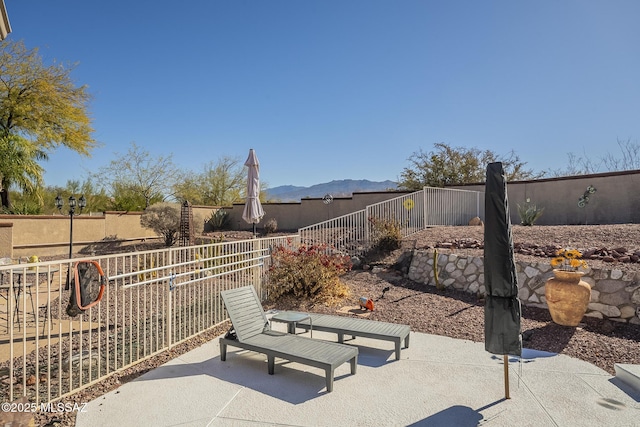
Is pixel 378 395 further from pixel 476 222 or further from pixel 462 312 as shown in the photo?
pixel 476 222

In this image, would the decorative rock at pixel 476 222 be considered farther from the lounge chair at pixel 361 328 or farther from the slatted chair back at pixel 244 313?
the slatted chair back at pixel 244 313

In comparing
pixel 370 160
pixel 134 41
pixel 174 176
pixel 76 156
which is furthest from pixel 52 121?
pixel 370 160

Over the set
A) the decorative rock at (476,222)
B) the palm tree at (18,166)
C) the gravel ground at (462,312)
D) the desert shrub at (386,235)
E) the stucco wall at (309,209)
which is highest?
the palm tree at (18,166)

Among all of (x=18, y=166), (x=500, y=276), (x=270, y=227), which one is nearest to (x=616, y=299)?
(x=500, y=276)

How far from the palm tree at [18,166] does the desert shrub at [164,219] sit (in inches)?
246

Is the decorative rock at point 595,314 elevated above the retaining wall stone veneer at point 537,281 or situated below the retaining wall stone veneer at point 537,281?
below

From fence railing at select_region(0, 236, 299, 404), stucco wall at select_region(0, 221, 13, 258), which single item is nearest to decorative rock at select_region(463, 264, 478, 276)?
fence railing at select_region(0, 236, 299, 404)

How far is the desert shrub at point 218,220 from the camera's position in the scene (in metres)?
20.2

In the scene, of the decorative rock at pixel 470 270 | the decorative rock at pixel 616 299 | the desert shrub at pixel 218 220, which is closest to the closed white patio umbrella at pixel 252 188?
the decorative rock at pixel 470 270

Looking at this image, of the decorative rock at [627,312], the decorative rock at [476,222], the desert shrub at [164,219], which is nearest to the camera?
the decorative rock at [627,312]

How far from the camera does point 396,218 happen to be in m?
10.9

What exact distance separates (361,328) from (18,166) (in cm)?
1908

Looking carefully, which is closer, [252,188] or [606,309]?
[606,309]

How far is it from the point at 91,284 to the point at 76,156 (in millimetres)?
21778
